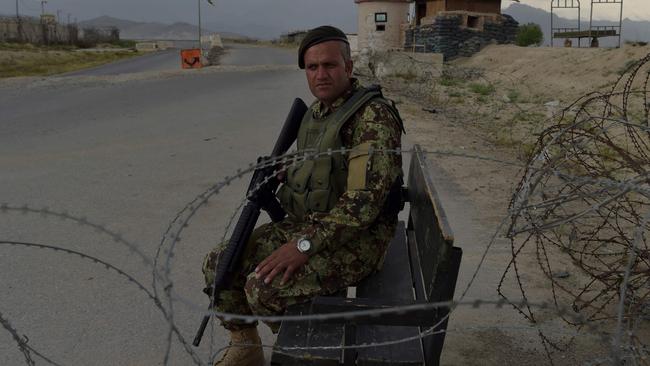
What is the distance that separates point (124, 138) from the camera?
27.0ft

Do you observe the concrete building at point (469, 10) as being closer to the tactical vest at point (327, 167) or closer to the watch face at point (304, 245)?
the tactical vest at point (327, 167)

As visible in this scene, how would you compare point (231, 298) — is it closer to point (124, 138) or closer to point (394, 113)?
point (394, 113)

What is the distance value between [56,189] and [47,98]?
868 centimetres

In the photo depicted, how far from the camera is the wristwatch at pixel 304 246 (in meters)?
2.18

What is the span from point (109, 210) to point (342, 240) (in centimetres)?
330

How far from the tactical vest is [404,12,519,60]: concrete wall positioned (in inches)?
1102

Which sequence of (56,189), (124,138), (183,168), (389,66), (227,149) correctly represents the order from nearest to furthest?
(56,189), (183,168), (227,149), (124,138), (389,66)

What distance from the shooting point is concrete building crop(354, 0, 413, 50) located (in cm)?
3438

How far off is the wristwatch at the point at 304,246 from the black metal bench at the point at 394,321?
0.66ft

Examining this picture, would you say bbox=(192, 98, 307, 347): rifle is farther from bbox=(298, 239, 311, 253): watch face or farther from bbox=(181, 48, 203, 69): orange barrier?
bbox=(181, 48, 203, 69): orange barrier

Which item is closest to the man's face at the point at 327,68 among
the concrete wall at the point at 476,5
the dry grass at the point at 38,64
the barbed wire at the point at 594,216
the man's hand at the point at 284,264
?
the man's hand at the point at 284,264

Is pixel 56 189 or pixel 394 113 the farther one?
pixel 56 189

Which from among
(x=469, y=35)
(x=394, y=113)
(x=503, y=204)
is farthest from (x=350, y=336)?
(x=469, y=35)

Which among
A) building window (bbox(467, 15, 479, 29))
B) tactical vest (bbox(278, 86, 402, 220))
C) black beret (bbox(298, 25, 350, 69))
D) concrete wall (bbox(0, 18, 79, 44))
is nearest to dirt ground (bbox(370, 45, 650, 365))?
tactical vest (bbox(278, 86, 402, 220))
